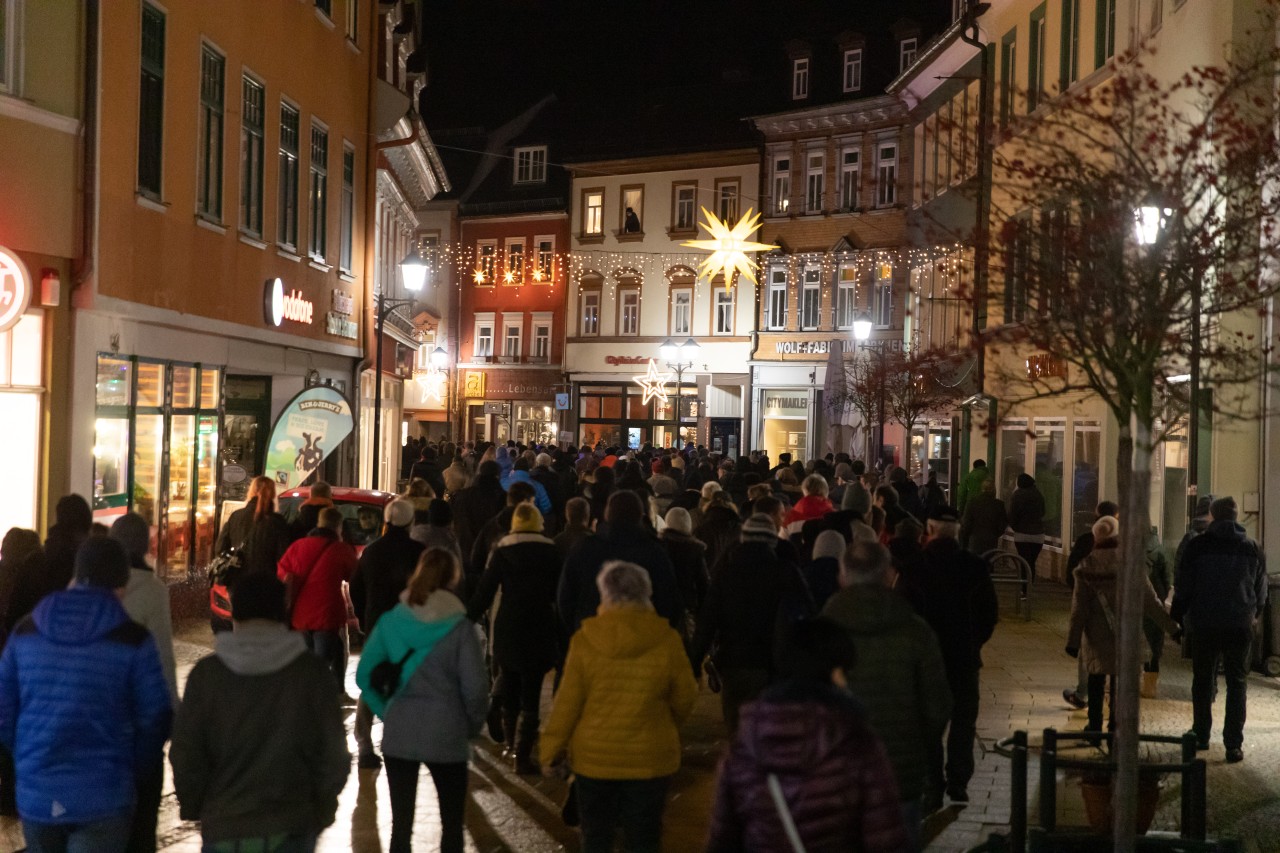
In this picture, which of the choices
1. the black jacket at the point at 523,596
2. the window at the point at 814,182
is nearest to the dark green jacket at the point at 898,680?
the black jacket at the point at 523,596

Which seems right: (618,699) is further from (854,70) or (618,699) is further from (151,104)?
(854,70)

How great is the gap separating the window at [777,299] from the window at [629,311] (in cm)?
664

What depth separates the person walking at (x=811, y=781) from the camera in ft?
13.9

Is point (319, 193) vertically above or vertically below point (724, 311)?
below

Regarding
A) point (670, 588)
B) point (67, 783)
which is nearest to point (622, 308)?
point (670, 588)

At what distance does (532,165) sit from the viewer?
2355 inches

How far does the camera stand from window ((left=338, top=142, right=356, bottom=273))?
25.4 m

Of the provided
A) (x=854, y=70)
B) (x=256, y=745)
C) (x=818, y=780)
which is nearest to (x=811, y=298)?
(x=854, y=70)

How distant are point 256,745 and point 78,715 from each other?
0.71 metres

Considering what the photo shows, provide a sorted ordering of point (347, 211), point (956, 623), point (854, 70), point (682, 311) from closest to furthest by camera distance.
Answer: point (956, 623) → point (347, 211) → point (854, 70) → point (682, 311)

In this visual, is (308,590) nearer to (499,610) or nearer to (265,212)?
(499,610)

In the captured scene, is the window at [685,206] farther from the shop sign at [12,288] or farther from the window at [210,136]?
the shop sign at [12,288]

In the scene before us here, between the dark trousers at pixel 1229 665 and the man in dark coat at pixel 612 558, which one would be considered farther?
the dark trousers at pixel 1229 665

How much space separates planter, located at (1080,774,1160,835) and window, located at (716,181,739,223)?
43373mm
